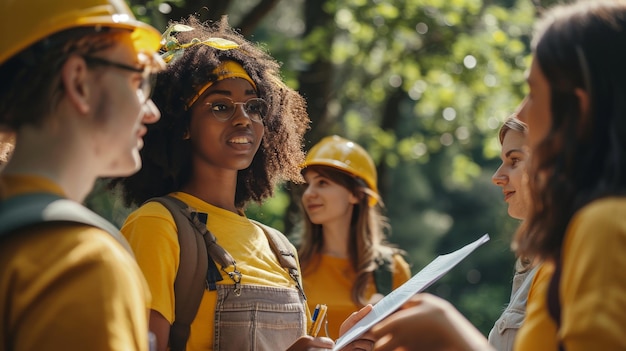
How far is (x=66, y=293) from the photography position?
6.31 ft

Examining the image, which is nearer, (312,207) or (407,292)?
(407,292)

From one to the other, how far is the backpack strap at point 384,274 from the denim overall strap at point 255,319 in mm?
2670

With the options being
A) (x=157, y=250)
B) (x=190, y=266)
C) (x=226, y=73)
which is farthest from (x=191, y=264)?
(x=226, y=73)

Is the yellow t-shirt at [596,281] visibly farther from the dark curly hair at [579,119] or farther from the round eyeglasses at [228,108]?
the round eyeglasses at [228,108]

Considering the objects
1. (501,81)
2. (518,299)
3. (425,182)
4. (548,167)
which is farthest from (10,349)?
(425,182)

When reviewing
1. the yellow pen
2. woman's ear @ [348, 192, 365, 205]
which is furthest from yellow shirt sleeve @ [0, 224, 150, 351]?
woman's ear @ [348, 192, 365, 205]

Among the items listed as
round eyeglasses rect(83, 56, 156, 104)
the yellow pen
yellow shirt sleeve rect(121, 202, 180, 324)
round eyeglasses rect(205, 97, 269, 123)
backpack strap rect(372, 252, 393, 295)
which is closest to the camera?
round eyeglasses rect(83, 56, 156, 104)

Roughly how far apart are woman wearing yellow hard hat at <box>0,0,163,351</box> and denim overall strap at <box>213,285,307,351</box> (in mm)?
1224

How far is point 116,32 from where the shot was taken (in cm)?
233

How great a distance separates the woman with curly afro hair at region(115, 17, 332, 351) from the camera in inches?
138

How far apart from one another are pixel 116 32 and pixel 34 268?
678 mm

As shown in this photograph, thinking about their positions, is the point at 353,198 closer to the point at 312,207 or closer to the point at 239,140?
the point at 312,207

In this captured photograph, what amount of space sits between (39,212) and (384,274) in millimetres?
4648

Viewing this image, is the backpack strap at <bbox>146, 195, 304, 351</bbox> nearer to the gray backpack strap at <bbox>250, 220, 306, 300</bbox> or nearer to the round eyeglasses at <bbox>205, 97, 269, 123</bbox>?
the gray backpack strap at <bbox>250, 220, 306, 300</bbox>
